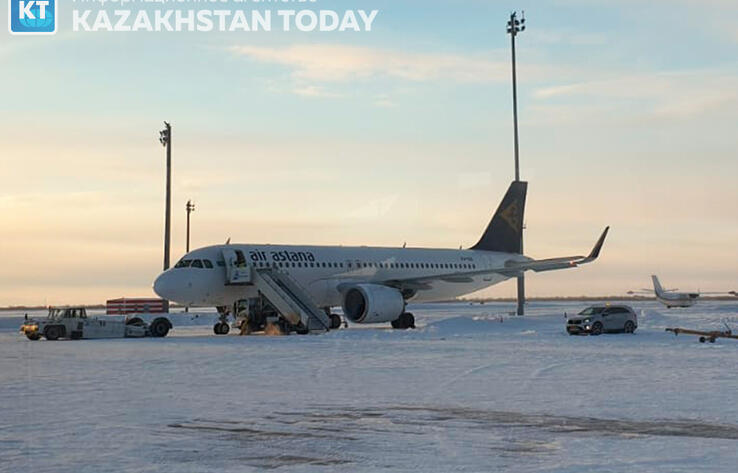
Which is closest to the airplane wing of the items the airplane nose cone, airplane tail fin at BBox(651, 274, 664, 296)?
the airplane nose cone

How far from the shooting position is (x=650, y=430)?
45.1ft

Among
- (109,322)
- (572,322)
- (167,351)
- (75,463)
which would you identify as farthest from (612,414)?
(109,322)

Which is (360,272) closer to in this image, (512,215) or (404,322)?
(404,322)

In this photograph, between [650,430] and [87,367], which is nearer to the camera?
[650,430]

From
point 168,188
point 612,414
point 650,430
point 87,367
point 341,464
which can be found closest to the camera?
point 341,464

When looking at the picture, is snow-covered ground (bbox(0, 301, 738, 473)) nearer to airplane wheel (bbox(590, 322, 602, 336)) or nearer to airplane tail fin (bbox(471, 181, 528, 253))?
airplane wheel (bbox(590, 322, 602, 336))

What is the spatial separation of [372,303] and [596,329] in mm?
10245

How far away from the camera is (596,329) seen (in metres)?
41.2

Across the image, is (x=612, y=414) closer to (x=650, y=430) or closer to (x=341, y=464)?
(x=650, y=430)

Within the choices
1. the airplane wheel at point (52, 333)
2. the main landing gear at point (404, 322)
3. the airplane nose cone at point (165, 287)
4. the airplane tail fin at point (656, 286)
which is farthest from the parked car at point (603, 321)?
the airplane tail fin at point (656, 286)

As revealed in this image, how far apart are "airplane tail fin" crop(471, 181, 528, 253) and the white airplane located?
6 cm

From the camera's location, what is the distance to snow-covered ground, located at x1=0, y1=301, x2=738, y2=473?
11602 millimetres

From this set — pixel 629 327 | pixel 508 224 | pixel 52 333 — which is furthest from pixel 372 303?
pixel 508 224

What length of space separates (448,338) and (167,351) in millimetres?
12604
